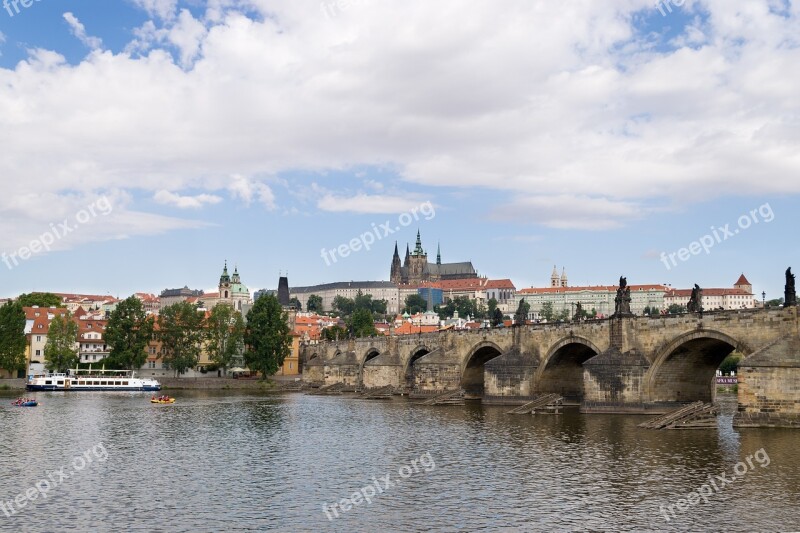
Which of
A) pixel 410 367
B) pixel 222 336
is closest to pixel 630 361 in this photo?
pixel 410 367

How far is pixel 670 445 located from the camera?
3603cm

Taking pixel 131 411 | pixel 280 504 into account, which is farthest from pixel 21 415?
pixel 280 504

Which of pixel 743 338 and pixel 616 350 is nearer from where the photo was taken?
pixel 743 338

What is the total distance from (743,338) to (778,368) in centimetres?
463

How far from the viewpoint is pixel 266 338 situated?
101875 mm

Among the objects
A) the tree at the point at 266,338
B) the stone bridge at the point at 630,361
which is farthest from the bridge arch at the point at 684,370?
the tree at the point at 266,338

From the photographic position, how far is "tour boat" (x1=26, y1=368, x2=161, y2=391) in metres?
85.6

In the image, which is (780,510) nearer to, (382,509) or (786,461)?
(786,461)

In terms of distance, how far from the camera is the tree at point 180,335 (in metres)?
101

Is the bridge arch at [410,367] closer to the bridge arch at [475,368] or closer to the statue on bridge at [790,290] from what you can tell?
the bridge arch at [475,368]

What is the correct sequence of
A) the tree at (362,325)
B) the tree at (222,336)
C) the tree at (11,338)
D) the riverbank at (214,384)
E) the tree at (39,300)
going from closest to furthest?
the tree at (11,338) → the riverbank at (214,384) → the tree at (222,336) → the tree at (39,300) → the tree at (362,325)

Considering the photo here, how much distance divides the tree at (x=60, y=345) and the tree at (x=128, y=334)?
425 centimetres

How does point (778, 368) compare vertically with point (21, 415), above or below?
above

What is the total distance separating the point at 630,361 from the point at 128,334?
6950 centimetres
